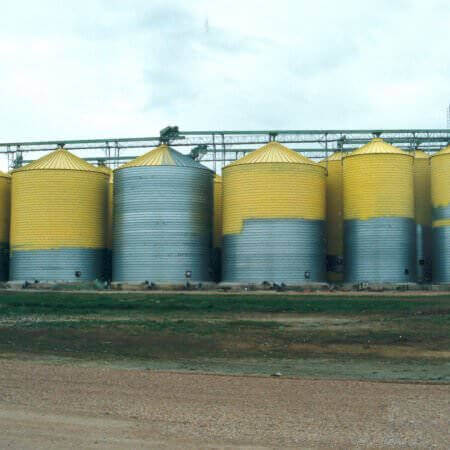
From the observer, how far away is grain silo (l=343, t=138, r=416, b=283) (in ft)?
192

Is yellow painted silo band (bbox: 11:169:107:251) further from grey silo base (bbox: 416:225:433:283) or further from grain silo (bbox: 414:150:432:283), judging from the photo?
grain silo (bbox: 414:150:432:283)

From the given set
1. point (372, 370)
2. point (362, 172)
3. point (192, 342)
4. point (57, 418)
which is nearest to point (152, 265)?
point (362, 172)

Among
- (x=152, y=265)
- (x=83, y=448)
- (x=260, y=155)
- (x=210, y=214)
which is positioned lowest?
(x=83, y=448)

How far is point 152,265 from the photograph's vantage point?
59.5 meters

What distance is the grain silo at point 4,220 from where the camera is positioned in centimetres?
6825

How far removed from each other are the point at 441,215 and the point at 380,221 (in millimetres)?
5188

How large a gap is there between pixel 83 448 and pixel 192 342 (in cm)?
1514

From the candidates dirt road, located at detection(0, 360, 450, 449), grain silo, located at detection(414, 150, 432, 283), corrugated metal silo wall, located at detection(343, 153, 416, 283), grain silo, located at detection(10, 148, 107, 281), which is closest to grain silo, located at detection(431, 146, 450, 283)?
grain silo, located at detection(414, 150, 432, 283)

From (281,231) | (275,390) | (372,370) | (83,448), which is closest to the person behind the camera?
(83,448)

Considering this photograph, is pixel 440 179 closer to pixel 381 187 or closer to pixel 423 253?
pixel 381 187

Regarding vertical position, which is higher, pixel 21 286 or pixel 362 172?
pixel 362 172

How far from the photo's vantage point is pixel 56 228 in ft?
203

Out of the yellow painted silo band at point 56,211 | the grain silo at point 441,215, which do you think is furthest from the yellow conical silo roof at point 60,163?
the grain silo at point 441,215

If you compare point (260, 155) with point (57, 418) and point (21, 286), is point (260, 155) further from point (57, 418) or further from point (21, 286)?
point (57, 418)
